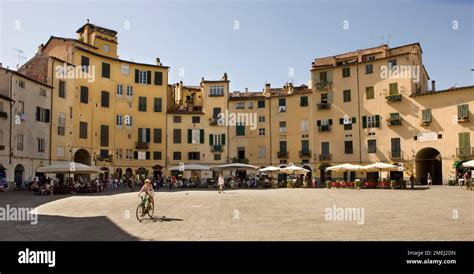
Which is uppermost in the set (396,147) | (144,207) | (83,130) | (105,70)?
(105,70)

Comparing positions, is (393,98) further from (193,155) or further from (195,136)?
(193,155)

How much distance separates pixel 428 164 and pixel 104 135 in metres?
36.7

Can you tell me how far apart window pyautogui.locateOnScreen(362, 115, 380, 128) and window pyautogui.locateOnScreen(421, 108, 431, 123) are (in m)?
4.69

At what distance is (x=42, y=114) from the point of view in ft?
115

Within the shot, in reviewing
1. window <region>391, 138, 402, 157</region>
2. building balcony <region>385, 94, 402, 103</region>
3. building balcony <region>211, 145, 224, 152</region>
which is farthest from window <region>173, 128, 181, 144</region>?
window <region>391, 138, 402, 157</region>

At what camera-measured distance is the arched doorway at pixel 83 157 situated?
41.2 meters

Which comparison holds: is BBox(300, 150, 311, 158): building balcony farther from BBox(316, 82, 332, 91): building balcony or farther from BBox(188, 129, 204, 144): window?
BBox(188, 129, 204, 144): window

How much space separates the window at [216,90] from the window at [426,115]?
80.7ft

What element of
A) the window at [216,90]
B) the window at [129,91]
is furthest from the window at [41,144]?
the window at [216,90]

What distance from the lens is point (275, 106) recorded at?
49.4 meters

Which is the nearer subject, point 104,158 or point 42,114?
point 42,114

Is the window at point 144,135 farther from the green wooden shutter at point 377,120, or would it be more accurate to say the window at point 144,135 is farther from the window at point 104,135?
the green wooden shutter at point 377,120

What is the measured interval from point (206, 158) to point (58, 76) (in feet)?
66.5

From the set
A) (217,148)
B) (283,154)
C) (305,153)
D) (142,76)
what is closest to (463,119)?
(305,153)
